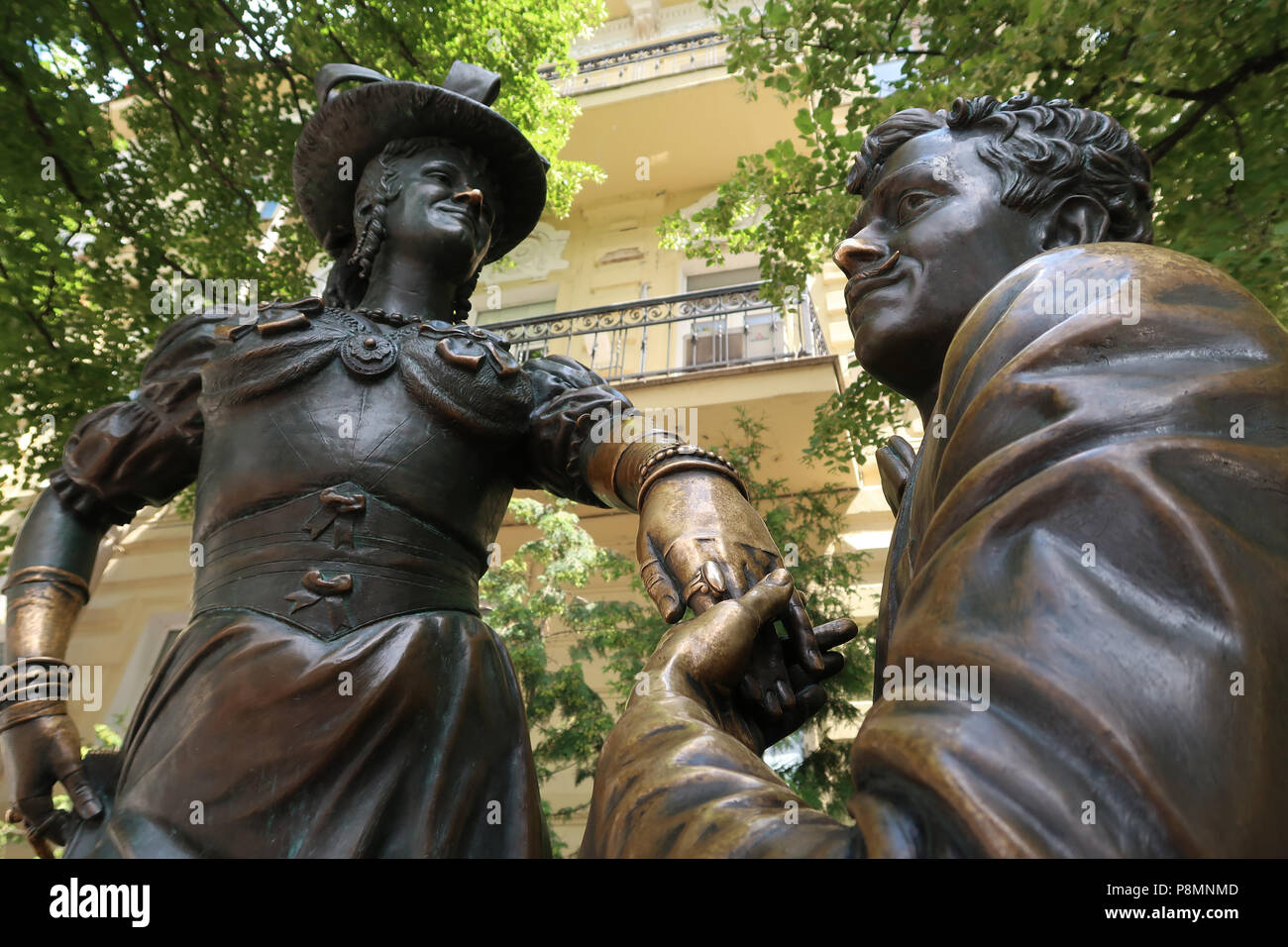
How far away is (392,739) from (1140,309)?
44.7 inches

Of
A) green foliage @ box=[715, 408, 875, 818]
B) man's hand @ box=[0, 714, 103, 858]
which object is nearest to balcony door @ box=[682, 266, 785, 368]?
green foliage @ box=[715, 408, 875, 818]

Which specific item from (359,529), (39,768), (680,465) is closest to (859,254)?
(680,465)

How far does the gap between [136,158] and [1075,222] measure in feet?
16.3

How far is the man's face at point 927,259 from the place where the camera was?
51.5 inches

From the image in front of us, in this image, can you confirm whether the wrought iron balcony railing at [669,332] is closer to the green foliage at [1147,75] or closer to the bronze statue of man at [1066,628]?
the green foliage at [1147,75]

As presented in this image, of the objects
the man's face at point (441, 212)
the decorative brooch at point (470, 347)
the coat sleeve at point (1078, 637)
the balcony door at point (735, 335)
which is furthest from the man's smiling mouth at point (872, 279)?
the balcony door at point (735, 335)

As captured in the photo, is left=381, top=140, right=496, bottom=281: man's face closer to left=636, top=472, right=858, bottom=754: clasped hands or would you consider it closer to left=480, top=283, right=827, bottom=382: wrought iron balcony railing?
left=636, top=472, right=858, bottom=754: clasped hands

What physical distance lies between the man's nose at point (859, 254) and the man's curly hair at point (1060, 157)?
191mm

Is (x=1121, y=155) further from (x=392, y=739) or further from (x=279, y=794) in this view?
(x=279, y=794)

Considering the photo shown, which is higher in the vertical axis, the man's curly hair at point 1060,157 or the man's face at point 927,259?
the man's curly hair at point 1060,157

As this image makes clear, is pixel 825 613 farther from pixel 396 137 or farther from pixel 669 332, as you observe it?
pixel 669 332
